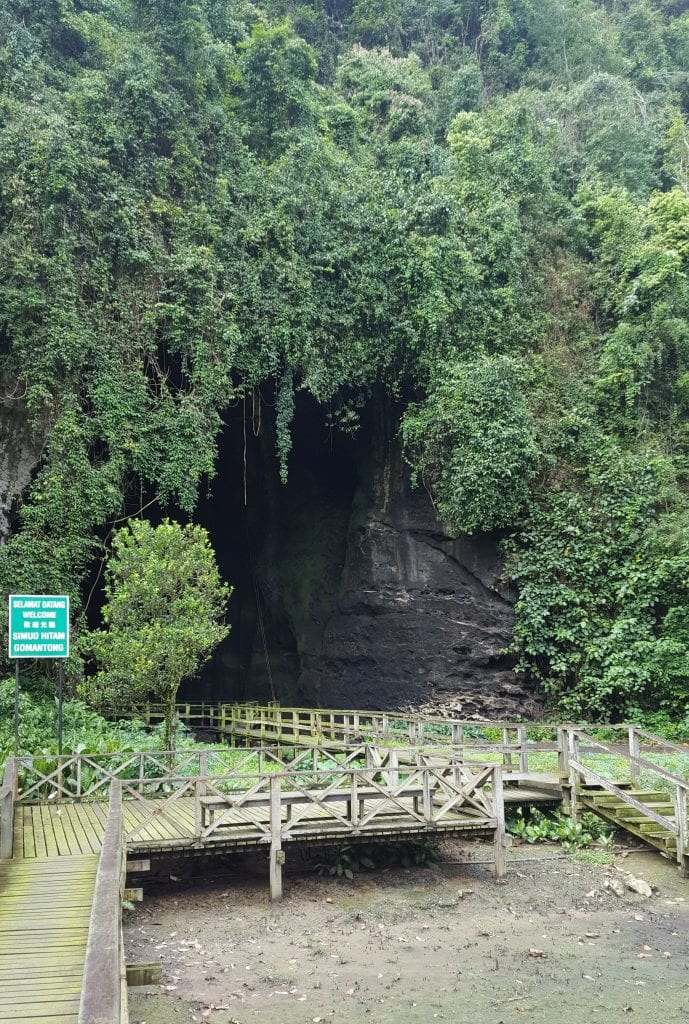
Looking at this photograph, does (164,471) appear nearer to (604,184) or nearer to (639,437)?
(639,437)

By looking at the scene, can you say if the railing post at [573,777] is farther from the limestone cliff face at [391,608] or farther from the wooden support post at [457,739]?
the limestone cliff face at [391,608]

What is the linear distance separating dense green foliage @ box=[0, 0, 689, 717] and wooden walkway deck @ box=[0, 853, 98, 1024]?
1022cm

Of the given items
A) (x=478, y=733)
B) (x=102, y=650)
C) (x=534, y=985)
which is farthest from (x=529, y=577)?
(x=534, y=985)

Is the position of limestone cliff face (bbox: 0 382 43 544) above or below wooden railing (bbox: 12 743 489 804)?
above

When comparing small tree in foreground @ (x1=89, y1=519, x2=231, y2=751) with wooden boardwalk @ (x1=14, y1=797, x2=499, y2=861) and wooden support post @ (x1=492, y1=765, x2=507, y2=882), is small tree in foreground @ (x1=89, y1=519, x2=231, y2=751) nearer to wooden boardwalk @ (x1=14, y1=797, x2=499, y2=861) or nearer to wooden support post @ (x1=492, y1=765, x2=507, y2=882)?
wooden boardwalk @ (x1=14, y1=797, x2=499, y2=861)

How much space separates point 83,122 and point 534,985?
67.7 feet

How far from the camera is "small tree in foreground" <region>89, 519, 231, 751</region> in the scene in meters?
14.7

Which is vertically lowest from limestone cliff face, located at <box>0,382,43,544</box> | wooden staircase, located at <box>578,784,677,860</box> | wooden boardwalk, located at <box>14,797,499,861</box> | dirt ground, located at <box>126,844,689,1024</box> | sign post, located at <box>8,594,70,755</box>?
dirt ground, located at <box>126,844,689,1024</box>

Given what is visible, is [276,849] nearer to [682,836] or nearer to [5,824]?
[5,824]

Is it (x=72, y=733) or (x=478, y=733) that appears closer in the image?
(x=72, y=733)

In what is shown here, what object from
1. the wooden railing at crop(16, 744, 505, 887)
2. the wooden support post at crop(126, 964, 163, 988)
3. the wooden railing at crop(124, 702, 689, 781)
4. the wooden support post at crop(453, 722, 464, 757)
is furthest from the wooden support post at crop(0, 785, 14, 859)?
the wooden support post at crop(453, 722, 464, 757)

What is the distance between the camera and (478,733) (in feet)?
64.9

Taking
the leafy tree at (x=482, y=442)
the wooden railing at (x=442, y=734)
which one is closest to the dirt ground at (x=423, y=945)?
the wooden railing at (x=442, y=734)

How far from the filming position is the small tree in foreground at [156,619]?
48.2ft
